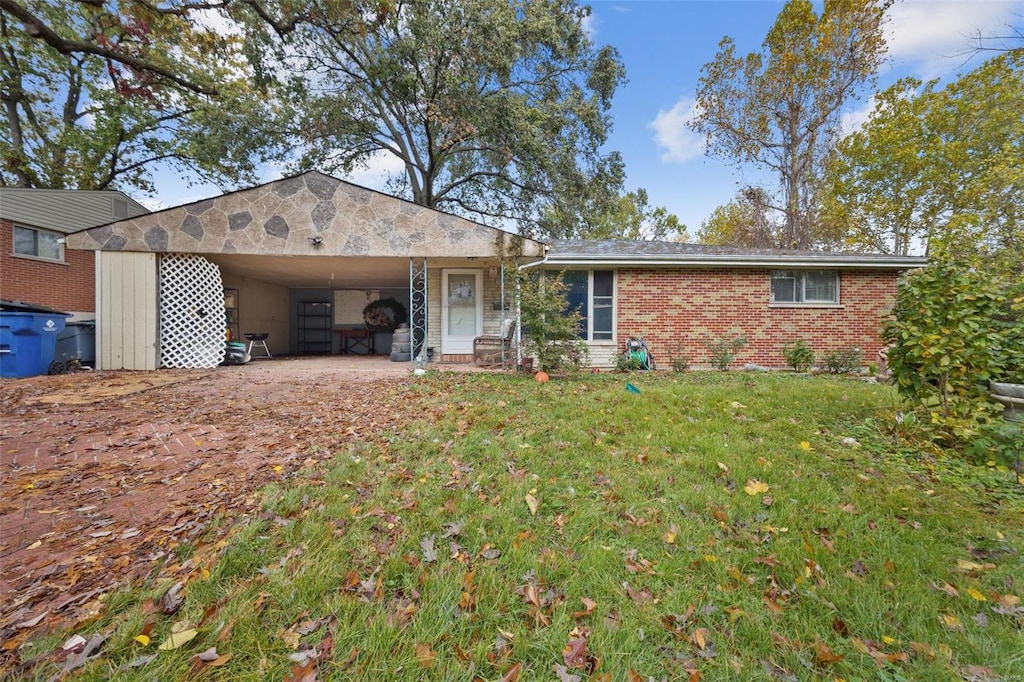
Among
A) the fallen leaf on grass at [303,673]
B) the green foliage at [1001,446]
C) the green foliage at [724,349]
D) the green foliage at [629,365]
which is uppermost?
the green foliage at [724,349]

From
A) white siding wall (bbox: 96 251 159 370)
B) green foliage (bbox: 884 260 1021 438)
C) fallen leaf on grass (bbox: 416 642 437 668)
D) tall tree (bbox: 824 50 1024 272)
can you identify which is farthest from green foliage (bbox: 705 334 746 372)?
white siding wall (bbox: 96 251 159 370)

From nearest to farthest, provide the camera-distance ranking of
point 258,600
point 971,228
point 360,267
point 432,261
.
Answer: point 258,600 < point 432,261 < point 360,267 < point 971,228

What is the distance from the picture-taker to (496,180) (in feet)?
57.9

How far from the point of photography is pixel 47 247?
1197cm

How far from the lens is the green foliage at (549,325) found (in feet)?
24.3

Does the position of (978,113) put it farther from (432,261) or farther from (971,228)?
(432,261)

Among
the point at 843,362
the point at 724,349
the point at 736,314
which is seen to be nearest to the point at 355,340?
the point at 724,349

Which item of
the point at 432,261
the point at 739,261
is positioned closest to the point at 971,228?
the point at 739,261

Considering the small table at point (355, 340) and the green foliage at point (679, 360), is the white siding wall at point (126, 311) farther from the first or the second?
the green foliage at point (679, 360)

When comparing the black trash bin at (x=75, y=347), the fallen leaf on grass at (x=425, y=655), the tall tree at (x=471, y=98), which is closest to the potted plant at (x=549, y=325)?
the fallen leaf on grass at (x=425, y=655)

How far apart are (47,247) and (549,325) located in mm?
14507

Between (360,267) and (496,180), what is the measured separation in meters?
8.46

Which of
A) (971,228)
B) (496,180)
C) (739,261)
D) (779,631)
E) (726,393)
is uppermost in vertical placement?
(496,180)

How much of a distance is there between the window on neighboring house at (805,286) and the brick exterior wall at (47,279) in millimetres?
18966
